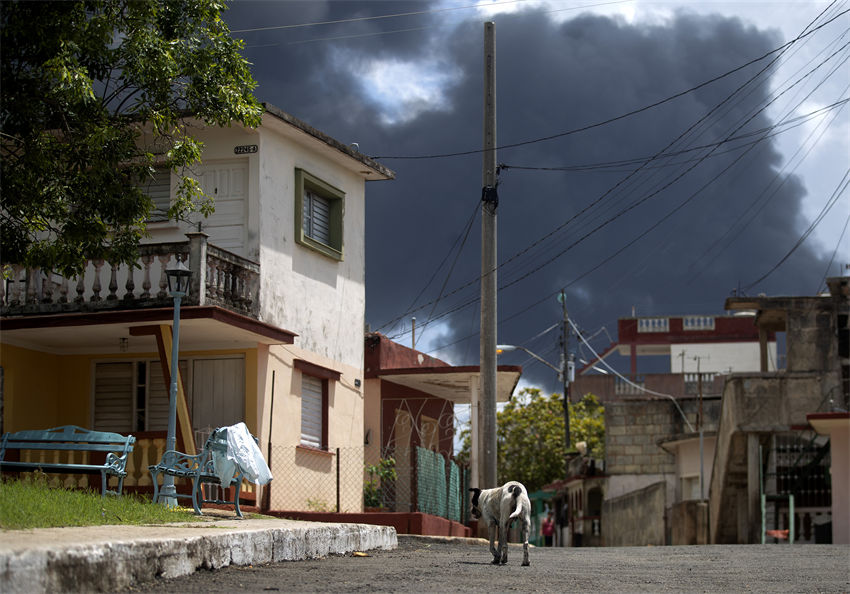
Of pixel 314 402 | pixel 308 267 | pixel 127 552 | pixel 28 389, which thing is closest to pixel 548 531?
pixel 314 402

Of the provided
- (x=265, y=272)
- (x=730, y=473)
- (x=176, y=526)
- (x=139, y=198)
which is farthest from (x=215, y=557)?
(x=730, y=473)

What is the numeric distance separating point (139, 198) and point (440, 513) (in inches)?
399

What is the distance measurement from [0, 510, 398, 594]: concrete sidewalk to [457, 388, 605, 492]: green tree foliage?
3835 centimetres

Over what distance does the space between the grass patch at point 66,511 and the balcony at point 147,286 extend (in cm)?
503

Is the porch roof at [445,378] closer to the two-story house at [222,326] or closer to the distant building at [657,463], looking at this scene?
the two-story house at [222,326]

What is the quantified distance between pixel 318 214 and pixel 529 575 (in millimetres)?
12123

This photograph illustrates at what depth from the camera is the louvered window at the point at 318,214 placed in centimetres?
2034

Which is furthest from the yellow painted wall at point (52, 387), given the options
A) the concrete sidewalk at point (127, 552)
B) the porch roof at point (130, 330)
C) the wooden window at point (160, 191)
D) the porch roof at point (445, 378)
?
the concrete sidewalk at point (127, 552)

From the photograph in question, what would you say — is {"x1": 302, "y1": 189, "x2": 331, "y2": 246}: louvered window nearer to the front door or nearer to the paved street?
the front door

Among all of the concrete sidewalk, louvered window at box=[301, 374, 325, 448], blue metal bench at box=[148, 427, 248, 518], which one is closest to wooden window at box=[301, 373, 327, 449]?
louvered window at box=[301, 374, 325, 448]

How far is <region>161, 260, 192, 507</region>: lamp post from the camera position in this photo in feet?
48.3

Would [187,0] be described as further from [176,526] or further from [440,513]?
[440,513]

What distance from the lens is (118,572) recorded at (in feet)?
24.8

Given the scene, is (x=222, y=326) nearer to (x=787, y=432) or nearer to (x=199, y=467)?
(x=199, y=467)
